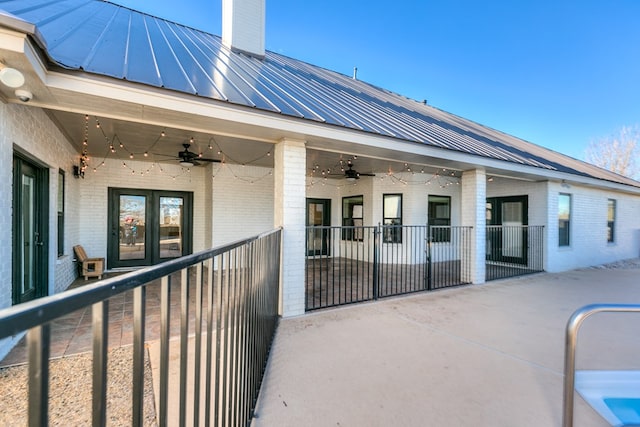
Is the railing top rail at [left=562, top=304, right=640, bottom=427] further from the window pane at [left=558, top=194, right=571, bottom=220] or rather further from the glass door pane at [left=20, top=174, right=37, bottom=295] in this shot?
the window pane at [left=558, top=194, right=571, bottom=220]

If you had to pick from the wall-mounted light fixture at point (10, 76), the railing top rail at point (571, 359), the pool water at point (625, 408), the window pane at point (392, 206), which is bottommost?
the pool water at point (625, 408)

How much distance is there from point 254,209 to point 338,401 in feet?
21.5

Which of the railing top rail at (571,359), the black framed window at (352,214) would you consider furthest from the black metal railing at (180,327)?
the black framed window at (352,214)

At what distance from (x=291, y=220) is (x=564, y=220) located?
359 inches

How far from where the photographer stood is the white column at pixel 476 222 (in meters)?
6.96

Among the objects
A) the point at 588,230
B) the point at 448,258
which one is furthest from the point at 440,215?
the point at 588,230

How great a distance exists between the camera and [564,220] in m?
9.12

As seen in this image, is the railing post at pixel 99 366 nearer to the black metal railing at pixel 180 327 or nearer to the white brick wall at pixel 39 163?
the black metal railing at pixel 180 327

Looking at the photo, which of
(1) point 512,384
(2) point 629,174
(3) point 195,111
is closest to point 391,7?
(3) point 195,111

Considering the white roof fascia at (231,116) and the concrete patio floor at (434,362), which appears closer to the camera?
the concrete patio floor at (434,362)

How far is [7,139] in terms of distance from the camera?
125 inches

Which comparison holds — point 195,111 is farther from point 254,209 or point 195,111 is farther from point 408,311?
point 254,209

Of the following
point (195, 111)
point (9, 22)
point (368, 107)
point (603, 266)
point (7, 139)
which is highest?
point (368, 107)

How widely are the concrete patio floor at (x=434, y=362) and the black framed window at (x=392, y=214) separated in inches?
179
